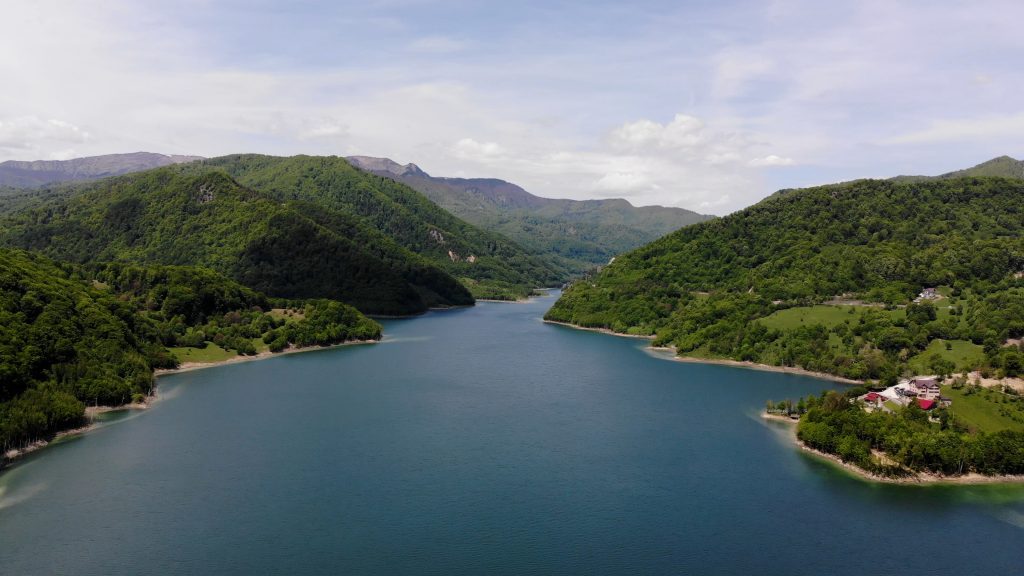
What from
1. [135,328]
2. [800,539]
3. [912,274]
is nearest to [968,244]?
[912,274]

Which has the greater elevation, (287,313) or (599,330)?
(287,313)

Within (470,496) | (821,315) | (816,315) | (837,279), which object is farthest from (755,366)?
(470,496)

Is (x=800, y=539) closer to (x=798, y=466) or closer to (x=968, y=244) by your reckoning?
(x=798, y=466)

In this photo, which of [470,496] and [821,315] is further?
A: [821,315]

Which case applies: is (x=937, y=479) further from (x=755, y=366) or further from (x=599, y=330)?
(x=599, y=330)

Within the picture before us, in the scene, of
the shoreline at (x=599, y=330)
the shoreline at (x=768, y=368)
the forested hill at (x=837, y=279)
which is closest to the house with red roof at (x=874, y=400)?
the forested hill at (x=837, y=279)

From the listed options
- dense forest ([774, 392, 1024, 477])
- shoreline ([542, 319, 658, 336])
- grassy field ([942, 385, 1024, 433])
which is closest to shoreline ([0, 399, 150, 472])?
dense forest ([774, 392, 1024, 477])

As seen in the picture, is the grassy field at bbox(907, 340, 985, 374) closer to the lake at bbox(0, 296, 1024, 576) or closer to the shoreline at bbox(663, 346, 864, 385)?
the shoreline at bbox(663, 346, 864, 385)

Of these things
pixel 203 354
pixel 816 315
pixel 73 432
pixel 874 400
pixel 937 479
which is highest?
pixel 816 315
